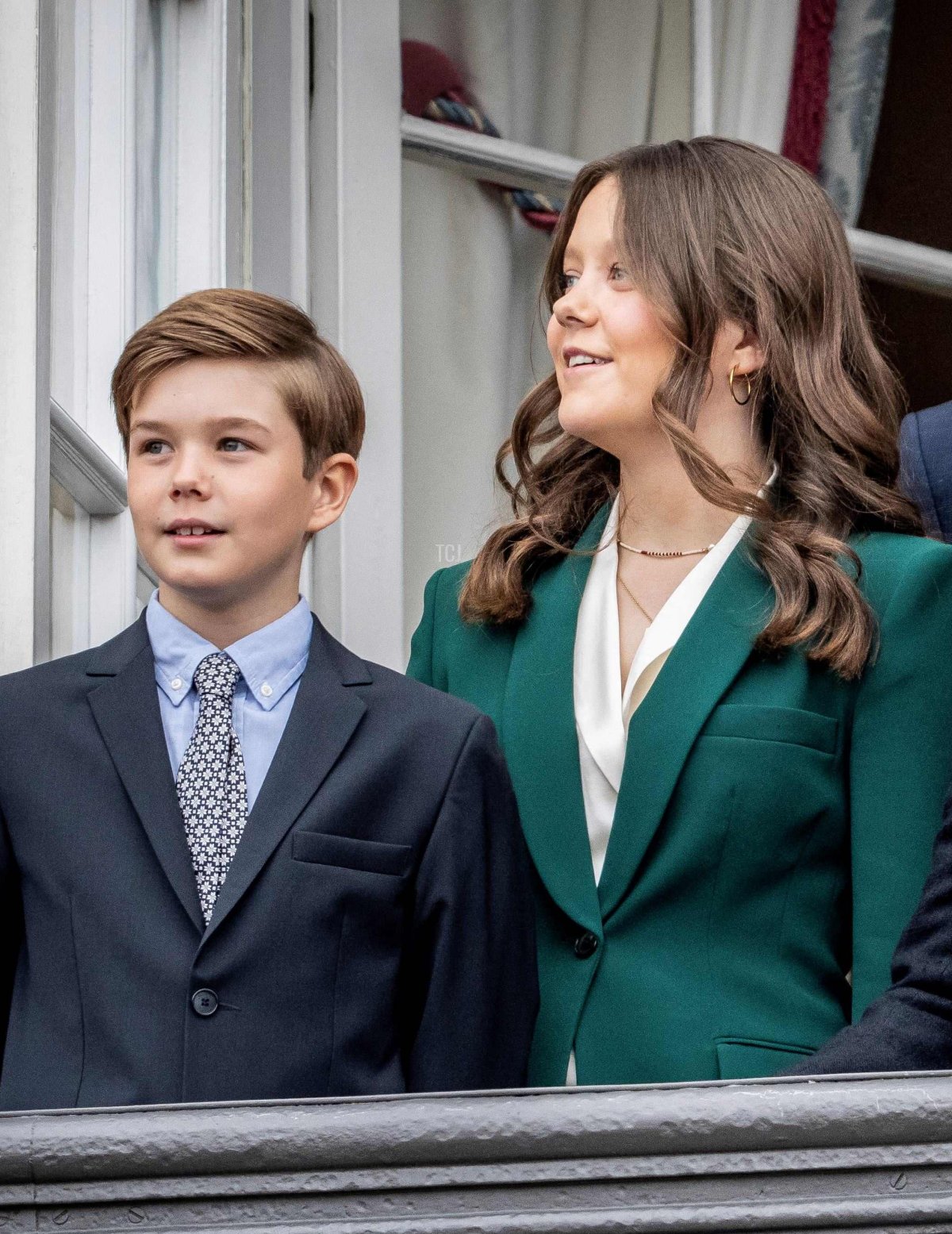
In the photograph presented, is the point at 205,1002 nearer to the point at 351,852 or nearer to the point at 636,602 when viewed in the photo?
the point at 351,852

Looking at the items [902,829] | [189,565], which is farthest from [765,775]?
[189,565]

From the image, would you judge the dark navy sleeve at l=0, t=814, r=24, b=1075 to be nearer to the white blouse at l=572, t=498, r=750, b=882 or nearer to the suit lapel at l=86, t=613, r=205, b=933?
the suit lapel at l=86, t=613, r=205, b=933

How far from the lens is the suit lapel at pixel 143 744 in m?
1.36

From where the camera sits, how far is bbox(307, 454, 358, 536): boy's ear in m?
1.61

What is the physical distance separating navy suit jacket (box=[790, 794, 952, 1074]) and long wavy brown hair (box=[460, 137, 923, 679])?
1.83 ft

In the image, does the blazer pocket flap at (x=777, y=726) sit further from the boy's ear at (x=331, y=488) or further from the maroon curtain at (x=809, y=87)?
the maroon curtain at (x=809, y=87)

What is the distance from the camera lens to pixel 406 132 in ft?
8.95

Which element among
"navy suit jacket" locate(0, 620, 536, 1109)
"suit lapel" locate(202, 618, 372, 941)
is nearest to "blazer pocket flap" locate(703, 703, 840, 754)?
"navy suit jacket" locate(0, 620, 536, 1109)

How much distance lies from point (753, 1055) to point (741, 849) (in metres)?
0.18

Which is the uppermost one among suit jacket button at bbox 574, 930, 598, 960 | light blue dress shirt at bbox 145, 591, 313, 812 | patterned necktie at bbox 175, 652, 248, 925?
light blue dress shirt at bbox 145, 591, 313, 812

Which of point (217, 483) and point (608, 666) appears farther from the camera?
point (608, 666)

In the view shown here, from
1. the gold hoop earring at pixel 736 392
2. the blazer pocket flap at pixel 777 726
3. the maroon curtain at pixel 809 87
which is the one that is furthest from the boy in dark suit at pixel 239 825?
the maroon curtain at pixel 809 87

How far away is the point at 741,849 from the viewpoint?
1.61 m

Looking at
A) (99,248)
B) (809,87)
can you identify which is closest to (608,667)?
(99,248)
